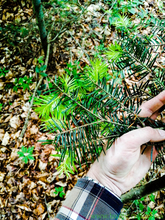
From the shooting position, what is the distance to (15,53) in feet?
8.77

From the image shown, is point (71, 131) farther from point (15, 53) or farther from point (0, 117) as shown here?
point (15, 53)

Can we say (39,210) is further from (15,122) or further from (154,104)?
(154,104)

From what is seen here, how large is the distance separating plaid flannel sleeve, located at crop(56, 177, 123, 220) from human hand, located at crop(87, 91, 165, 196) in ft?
0.38

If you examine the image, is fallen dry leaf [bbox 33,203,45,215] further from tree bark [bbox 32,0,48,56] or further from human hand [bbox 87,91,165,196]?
tree bark [bbox 32,0,48,56]

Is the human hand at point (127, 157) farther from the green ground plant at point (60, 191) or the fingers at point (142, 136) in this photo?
the green ground plant at point (60, 191)

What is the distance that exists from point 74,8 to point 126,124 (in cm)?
280

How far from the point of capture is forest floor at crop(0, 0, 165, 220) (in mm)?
1902

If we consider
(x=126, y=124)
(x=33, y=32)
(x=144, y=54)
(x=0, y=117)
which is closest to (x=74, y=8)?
(x=33, y=32)

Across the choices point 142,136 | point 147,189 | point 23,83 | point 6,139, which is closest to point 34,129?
point 6,139

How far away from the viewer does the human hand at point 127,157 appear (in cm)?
82

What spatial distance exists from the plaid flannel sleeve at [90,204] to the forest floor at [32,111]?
0.86 meters

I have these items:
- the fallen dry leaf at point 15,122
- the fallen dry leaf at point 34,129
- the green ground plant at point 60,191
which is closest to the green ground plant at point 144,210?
the green ground plant at point 60,191

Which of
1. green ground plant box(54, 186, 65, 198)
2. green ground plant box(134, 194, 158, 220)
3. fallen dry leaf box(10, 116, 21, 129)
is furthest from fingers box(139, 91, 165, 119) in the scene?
fallen dry leaf box(10, 116, 21, 129)

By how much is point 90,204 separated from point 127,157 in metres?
0.39
